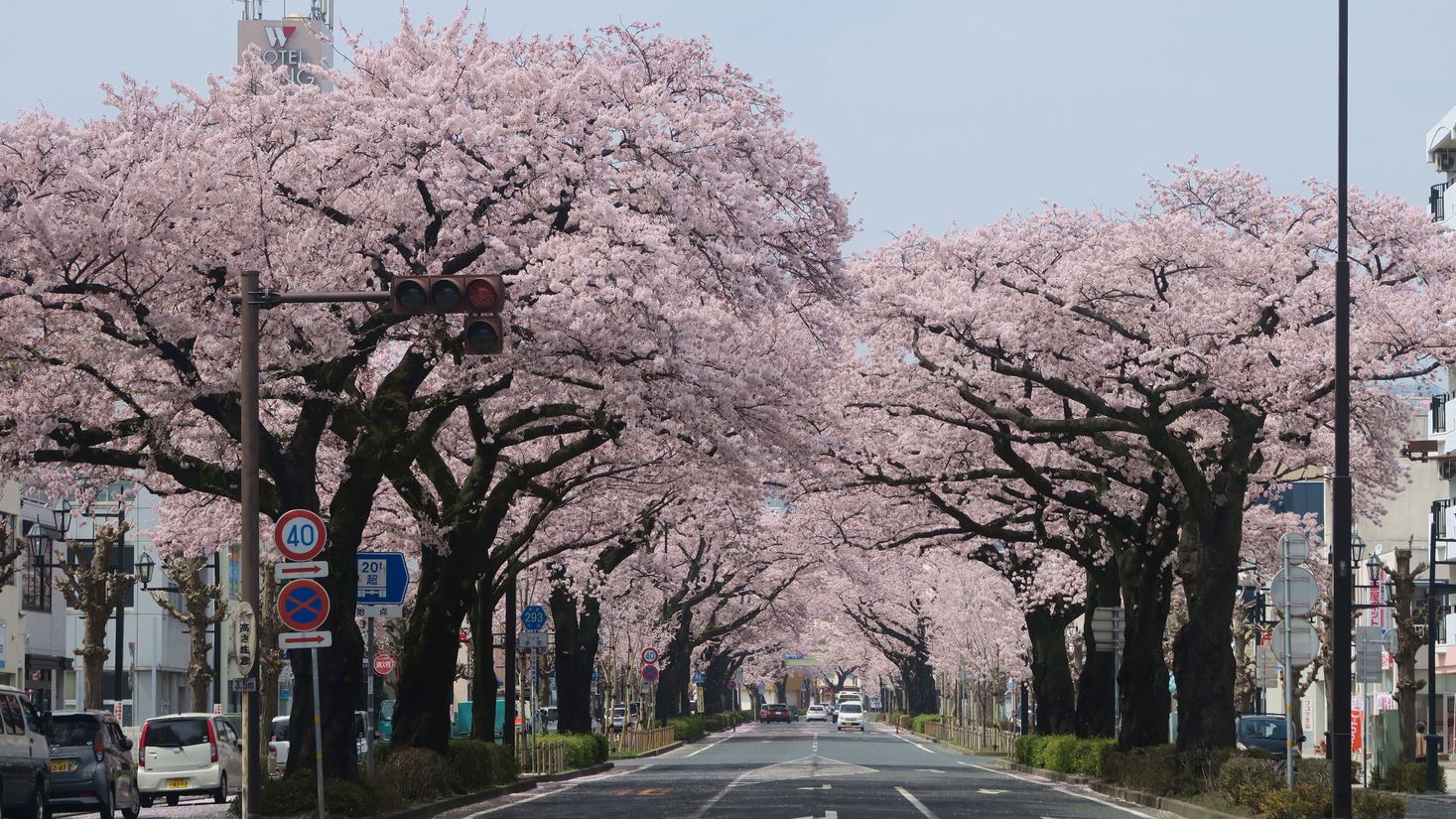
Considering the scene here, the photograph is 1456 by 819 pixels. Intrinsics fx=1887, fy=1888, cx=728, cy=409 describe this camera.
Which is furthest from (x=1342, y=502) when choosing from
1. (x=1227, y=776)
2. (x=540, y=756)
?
(x=540, y=756)

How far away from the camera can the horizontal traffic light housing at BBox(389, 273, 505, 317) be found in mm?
17281

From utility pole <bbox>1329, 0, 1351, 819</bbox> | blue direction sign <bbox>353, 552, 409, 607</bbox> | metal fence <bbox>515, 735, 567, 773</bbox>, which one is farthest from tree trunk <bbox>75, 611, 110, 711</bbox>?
utility pole <bbox>1329, 0, 1351, 819</bbox>

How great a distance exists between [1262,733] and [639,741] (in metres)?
23.4

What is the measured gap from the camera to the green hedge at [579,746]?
44.4 metres

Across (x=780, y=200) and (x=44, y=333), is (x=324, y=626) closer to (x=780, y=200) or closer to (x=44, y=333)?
(x=44, y=333)

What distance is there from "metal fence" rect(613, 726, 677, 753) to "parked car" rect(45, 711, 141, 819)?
35307 millimetres

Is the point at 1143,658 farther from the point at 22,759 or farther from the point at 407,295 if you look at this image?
the point at 407,295

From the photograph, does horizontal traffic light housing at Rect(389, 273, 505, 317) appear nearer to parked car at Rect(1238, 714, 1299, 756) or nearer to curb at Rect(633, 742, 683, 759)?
parked car at Rect(1238, 714, 1299, 756)

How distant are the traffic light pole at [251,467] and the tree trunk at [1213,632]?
16.1m

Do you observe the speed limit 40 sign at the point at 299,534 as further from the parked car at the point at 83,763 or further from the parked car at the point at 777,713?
the parked car at the point at 777,713

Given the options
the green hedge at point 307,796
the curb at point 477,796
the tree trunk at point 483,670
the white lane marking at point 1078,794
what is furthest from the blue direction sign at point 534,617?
the green hedge at point 307,796

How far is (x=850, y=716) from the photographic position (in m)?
122

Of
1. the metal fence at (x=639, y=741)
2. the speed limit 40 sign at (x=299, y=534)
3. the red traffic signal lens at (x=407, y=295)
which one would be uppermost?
the red traffic signal lens at (x=407, y=295)

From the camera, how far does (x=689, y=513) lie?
176 ft
